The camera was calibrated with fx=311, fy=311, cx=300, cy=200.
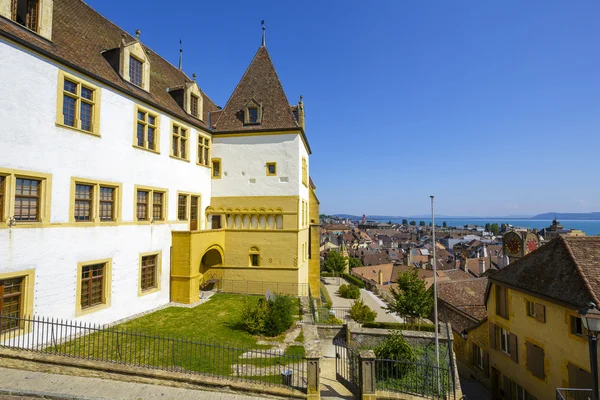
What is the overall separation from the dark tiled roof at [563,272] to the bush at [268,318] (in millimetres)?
13153

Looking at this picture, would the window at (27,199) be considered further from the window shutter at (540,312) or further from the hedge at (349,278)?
the hedge at (349,278)

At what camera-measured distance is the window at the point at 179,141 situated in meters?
19.5

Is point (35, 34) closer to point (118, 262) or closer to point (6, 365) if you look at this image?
point (118, 262)

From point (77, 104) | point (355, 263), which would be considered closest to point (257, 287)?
point (77, 104)

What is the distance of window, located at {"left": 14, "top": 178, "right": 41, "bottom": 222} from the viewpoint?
11.2 metres

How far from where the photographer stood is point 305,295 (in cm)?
2252

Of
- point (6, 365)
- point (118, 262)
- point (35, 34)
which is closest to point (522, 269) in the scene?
point (118, 262)

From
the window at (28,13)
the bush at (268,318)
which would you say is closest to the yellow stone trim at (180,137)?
the window at (28,13)

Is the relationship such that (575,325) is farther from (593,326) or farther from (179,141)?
(179,141)

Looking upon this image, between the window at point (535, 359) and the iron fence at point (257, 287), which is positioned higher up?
the iron fence at point (257, 287)

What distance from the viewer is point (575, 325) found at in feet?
47.5

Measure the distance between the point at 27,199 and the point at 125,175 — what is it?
447 centimetres

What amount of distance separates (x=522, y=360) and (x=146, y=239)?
880 inches

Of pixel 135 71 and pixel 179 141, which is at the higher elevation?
pixel 135 71
